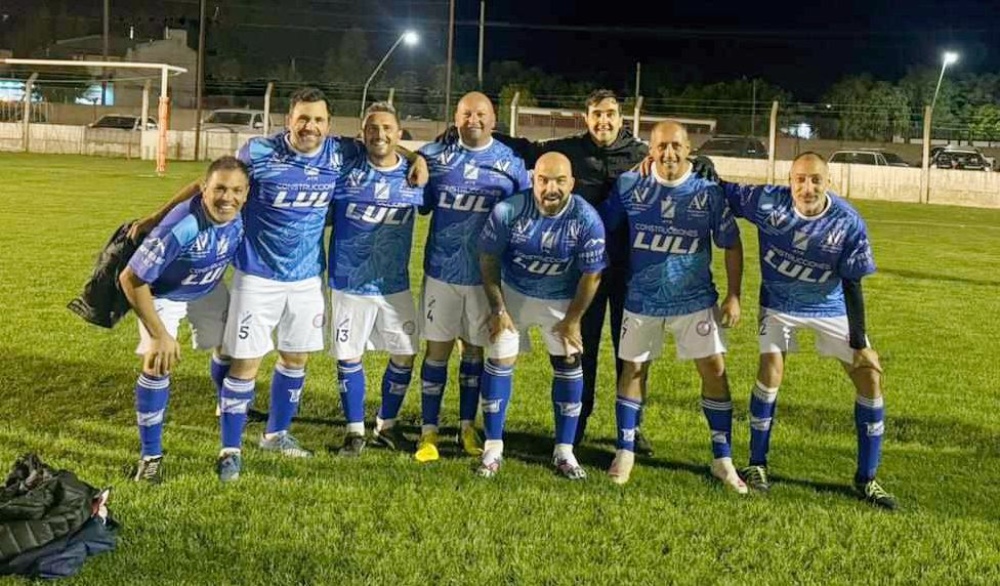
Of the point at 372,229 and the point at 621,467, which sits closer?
the point at 621,467

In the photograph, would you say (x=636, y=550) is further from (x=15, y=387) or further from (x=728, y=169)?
(x=728, y=169)

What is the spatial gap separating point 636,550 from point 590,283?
1386mm

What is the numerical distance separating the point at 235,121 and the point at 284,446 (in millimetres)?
34359

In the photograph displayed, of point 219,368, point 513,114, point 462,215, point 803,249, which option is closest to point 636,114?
point 513,114

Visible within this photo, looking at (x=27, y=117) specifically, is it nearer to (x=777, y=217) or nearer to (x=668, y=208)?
Answer: (x=668, y=208)

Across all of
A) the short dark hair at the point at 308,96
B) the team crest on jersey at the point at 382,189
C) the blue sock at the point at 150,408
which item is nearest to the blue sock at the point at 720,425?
the team crest on jersey at the point at 382,189

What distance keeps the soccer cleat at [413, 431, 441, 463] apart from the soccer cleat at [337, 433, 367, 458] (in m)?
0.29

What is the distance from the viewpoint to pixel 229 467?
4898 mm

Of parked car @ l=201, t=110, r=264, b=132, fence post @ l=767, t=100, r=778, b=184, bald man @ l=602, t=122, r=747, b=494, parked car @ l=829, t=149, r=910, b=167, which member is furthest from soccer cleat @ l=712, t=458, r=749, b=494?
parked car @ l=201, t=110, r=264, b=132

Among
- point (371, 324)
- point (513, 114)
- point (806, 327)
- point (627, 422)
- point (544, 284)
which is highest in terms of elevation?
point (513, 114)

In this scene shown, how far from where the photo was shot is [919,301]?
11.5 meters

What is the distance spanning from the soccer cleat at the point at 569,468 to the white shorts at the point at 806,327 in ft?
3.64

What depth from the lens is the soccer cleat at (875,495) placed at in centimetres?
484

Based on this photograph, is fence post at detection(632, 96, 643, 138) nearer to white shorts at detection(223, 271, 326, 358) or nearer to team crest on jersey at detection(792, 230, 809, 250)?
team crest on jersey at detection(792, 230, 809, 250)
